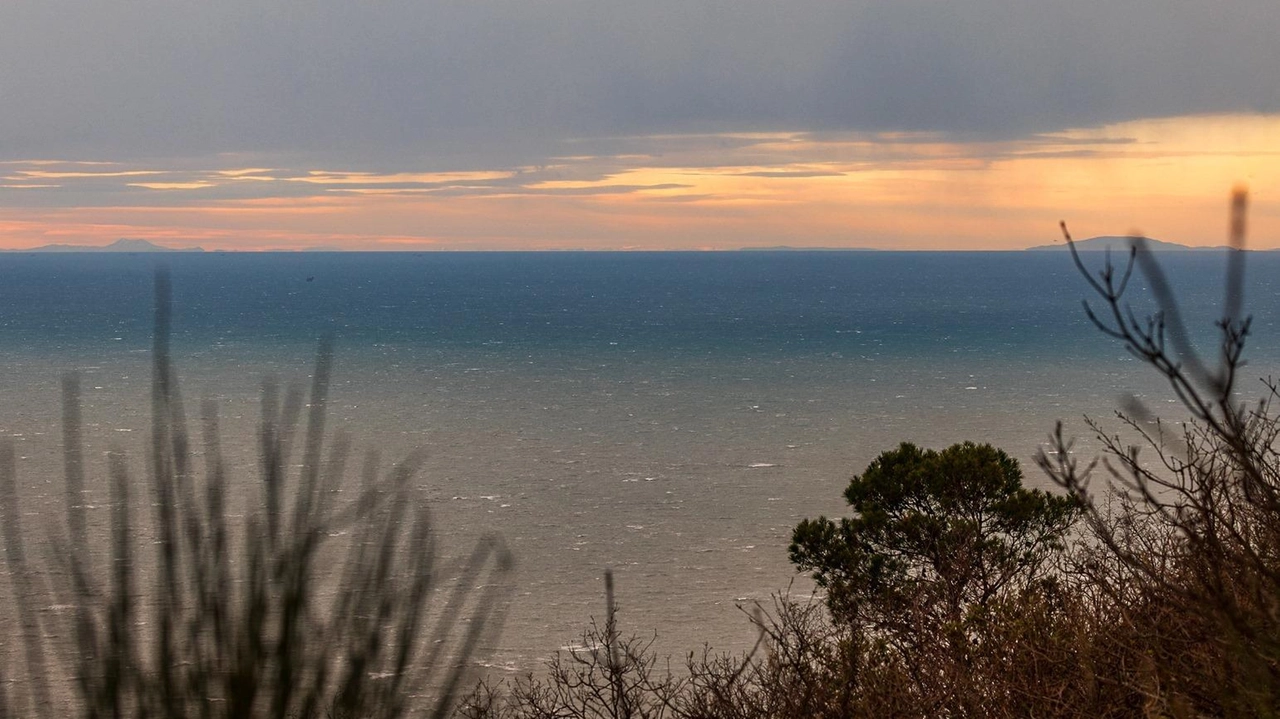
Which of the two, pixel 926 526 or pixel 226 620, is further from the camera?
pixel 926 526

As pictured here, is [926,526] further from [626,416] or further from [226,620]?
[626,416]

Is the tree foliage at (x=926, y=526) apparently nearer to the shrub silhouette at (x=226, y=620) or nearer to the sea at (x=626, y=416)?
the sea at (x=626, y=416)

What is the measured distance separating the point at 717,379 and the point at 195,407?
165 ft

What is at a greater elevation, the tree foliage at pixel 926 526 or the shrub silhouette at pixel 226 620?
the shrub silhouette at pixel 226 620

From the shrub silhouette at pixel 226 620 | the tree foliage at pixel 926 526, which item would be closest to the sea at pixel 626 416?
the shrub silhouette at pixel 226 620

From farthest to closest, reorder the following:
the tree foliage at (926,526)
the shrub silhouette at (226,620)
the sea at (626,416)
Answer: the sea at (626,416)
the tree foliage at (926,526)
the shrub silhouette at (226,620)

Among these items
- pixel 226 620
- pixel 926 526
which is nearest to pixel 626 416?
pixel 926 526

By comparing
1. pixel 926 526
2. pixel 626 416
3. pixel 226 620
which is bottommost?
pixel 926 526

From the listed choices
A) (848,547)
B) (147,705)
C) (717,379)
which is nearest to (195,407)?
(717,379)

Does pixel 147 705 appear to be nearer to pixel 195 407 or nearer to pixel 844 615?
pixel 844 615

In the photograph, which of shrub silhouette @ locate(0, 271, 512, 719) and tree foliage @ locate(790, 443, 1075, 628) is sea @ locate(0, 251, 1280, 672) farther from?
tree foliage @ locate(790, 443, 1075, 628)

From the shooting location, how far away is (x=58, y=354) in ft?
487

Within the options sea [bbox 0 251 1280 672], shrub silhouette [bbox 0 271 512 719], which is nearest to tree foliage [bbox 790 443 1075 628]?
sea [bbox 0 251 1280 672]

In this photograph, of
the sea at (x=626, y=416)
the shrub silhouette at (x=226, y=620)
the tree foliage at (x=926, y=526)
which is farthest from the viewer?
the sea at (x=626, y=416)
